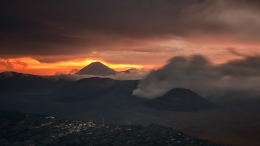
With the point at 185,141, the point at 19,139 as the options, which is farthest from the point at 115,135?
the point at 19,139

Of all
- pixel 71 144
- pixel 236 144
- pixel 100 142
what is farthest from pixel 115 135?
pixel 236 144

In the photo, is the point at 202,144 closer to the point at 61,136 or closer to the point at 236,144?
the point at 236,144

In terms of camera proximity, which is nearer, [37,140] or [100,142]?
[100,142]

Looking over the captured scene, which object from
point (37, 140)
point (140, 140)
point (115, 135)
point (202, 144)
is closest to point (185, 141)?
point (202, 144)

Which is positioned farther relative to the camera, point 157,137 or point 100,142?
point 157,137

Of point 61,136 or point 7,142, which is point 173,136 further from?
point 7,142

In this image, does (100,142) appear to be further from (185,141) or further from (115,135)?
(185,141)

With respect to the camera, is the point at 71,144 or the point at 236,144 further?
the point at 236,144
